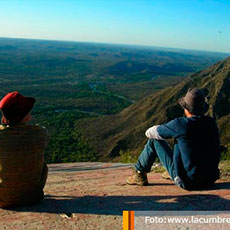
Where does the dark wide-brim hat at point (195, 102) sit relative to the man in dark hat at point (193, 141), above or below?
above

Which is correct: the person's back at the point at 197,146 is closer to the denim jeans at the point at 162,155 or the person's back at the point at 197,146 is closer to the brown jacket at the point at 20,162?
the denim jeans at the point at 162,155

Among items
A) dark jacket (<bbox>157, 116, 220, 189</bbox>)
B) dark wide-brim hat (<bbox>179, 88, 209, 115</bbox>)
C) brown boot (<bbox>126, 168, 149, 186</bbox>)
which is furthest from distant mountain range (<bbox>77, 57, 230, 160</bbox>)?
dark wide-brim hat (<bbox>179, 88, 209, 115</bbox>)

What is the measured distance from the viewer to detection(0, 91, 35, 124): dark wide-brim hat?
3.57 meters

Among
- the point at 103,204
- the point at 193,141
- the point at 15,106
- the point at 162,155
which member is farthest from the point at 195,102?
the point at 15,106

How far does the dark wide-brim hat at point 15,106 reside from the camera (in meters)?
3.57

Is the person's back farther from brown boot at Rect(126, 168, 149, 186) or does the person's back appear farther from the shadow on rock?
brown boot at Rect(126, 168, 149, 186)

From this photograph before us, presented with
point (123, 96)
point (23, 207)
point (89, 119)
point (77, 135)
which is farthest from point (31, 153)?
point (123, 96)

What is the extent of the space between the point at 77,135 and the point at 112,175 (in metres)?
36.6

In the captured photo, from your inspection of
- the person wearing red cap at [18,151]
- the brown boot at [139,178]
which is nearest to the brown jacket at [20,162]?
the person wearing red cap at [18,151]

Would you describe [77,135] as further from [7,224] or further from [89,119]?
[7,224]

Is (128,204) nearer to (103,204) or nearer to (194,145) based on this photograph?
(103,204)

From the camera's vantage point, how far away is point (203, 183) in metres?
4.16

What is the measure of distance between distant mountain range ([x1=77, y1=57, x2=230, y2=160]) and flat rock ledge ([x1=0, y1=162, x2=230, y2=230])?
20719mm

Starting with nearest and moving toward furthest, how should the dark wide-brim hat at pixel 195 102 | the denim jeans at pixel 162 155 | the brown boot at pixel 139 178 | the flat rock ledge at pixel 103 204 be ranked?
the flat rock ledge at pixel 103 204
the dark wide-brim hat at pixel 195 102
the denim jeans at pixel 162 155
the brown boot at pixel 139 178
